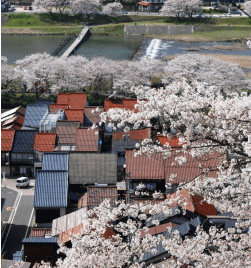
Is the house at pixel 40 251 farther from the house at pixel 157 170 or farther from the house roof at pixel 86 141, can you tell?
the house roof at pixel 86 141

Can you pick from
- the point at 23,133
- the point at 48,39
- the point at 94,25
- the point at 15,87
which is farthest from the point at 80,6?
the point at 23,133

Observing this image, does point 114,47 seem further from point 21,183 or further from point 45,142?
point 21,183

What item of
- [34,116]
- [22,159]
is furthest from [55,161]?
[34,116]

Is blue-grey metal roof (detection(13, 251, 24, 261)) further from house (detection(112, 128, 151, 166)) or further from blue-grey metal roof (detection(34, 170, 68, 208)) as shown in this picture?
house (detection(112, 128, 151, 166))

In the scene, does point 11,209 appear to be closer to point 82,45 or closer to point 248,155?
point 248,155

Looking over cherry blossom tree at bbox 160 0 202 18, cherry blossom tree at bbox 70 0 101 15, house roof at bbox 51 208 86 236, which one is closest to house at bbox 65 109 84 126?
house roof at bbox 51 208 86 236

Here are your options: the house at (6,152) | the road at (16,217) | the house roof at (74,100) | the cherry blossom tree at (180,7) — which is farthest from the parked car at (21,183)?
the cherry blossom tree at (180,7)
